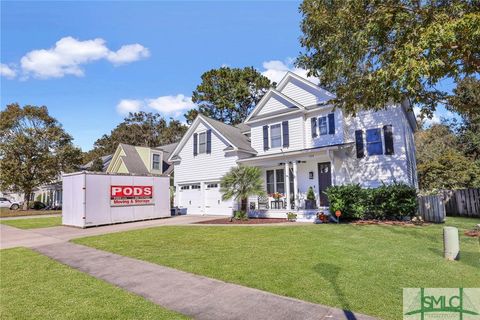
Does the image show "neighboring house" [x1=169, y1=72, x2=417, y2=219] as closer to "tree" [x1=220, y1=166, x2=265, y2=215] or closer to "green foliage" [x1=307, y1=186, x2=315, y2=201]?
"green foliage" [x1=307, y1=186, x2=315, y2=201]

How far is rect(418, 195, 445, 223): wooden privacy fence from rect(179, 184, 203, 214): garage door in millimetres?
13875

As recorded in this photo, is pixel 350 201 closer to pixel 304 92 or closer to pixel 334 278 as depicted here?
pixel 304 92

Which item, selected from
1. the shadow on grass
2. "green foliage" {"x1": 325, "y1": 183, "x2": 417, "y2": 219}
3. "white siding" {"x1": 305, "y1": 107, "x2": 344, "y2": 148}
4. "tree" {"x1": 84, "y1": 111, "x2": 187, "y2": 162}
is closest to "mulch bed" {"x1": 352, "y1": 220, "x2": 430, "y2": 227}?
"green foliage" {"x1": 325, "y1": 183, "x2": 417, "y2": 219}

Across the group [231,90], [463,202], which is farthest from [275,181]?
[231,90]

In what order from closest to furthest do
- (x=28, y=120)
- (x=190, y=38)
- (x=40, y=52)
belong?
(x=190, y=38) → (x=40, y=52) → (x=28, y=120)

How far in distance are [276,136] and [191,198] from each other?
834cm

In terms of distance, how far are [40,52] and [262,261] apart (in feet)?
56.9

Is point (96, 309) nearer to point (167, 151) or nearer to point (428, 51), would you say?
point (428, 51)

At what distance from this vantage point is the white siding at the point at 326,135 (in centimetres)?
1598

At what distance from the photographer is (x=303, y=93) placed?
17.9 m

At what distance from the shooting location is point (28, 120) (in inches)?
1215

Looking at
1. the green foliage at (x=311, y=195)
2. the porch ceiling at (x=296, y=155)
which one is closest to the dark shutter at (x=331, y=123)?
the porch ceiling at (x=296, y=155)

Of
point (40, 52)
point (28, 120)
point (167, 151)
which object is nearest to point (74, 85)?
point (40, 52)

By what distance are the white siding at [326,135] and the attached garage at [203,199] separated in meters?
6.80
